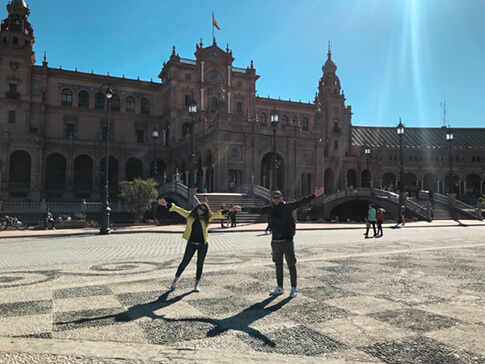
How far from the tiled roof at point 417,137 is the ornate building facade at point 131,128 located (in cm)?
1622

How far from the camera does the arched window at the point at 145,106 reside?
56.0m

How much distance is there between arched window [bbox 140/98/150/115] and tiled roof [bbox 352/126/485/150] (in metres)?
37.7

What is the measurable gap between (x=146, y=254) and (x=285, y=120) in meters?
52.6

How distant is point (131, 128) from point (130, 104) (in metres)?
3.56

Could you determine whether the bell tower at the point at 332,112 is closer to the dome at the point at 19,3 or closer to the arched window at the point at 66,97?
the arched window at the point at 66,97

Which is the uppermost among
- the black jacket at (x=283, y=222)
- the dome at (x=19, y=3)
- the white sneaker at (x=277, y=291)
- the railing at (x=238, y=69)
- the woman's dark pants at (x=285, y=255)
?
the dome at (x=19, y=3)

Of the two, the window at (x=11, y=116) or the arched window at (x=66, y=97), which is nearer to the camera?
the window at (x=11, y=116)

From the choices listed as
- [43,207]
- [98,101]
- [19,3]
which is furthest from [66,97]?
[43,207]

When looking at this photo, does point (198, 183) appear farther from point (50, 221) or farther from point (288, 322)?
point (288, 322)

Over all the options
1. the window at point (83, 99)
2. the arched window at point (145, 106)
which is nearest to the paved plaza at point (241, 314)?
the window at point (83, 99)

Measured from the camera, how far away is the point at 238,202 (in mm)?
31641

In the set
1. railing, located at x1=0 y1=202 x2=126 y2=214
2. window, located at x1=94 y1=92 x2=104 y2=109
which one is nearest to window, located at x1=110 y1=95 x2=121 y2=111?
window, located at x1=94 y1=92 x2=104 y2=109

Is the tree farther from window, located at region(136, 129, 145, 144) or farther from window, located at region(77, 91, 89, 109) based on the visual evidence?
window, located at region(77, 91, 89, 109)

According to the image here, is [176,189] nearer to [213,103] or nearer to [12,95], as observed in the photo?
[213,103]
